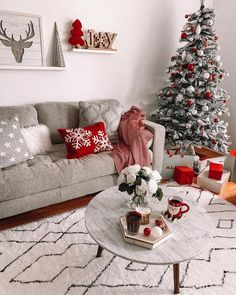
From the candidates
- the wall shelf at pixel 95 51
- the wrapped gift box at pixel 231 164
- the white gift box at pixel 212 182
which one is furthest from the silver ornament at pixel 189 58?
the white gift box at pixel 212 182

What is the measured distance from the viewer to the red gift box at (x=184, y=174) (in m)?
2.89

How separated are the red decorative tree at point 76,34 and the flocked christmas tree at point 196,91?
47.1 inches

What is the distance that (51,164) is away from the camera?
225cm

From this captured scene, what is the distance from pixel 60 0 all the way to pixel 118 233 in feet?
8.17

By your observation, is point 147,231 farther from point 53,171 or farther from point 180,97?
point 180,97

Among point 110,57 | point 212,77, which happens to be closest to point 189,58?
point 212,77

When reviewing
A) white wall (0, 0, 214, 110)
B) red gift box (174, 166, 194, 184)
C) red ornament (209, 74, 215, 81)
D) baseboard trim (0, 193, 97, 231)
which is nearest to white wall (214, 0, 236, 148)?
white wall (0, 0, 214, 110)

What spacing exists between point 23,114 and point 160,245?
184 cm

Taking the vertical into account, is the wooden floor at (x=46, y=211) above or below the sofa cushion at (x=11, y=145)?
below

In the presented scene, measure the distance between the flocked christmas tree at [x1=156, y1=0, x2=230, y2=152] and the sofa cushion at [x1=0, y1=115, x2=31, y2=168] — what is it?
1824mm

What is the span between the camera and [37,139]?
2.52 m

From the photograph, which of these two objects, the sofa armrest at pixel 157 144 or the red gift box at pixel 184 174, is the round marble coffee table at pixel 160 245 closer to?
the sofa armrest at pixel 157 144

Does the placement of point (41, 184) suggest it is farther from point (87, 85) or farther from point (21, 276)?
point (87, 85)

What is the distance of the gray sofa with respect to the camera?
205 cm
